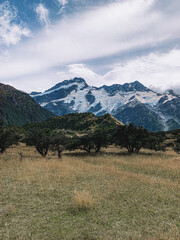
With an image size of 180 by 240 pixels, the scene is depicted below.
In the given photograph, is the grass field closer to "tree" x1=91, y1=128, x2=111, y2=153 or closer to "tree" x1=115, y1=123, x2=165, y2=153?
"tree" x1=91, y1=128, x2=111, y2=153

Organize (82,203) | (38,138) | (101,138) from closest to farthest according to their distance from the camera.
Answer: (82,203)
(38,138)
(101,138)

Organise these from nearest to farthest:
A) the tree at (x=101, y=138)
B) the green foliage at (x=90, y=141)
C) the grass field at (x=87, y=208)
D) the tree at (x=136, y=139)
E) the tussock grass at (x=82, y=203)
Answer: the grass field at (x=87, y=208) → the tussock grass at (x=82, y=203) → the green foliage at (x=90, y=141) → the tree at (x=136, y=139) → the tree at (x=101, y=138)

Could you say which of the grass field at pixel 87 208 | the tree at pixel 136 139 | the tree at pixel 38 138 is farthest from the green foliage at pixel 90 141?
the grass field at pixel 87 208

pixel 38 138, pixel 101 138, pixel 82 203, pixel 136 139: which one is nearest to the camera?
pixel 82 203

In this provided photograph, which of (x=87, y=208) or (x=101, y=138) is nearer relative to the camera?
(x=87, y=208)

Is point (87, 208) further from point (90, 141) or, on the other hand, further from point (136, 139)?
point (136, 139)

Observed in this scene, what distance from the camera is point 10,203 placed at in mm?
9664

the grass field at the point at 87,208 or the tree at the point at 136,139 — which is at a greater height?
the tree at the point at 136,139

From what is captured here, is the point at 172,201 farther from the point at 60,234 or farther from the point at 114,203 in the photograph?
the point at 60,234

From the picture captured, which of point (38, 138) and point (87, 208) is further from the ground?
point (38, 138)

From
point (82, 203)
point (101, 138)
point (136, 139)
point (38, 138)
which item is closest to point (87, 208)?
point (82, 203)

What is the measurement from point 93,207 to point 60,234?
2.89 meters

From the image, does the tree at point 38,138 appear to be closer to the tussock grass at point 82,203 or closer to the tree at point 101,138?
the tree at point 101,138

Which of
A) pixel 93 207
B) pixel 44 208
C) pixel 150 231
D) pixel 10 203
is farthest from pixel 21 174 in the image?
pixel 150 231
